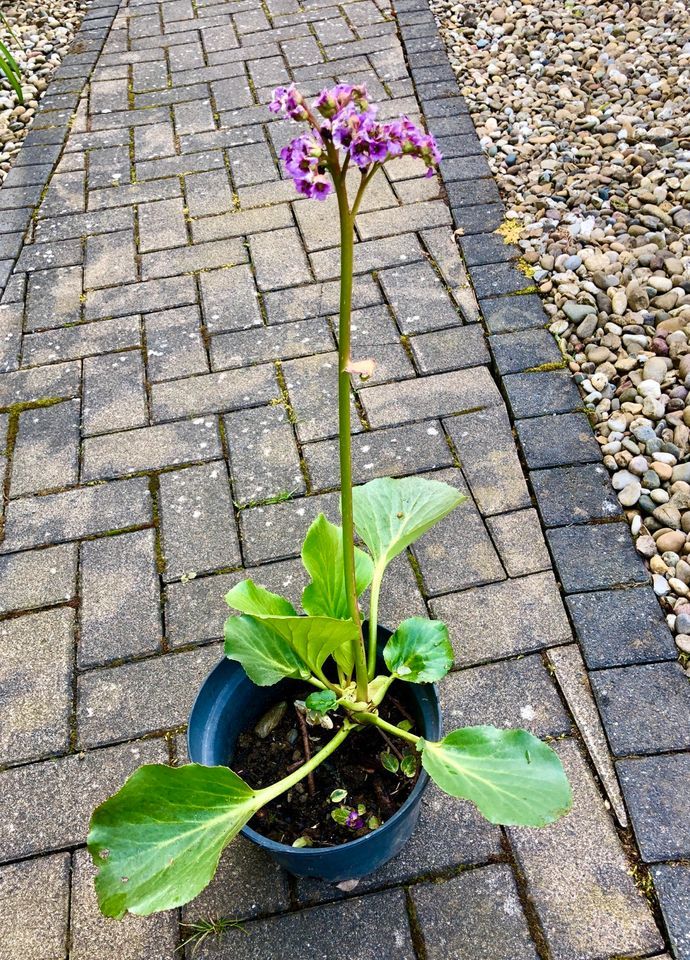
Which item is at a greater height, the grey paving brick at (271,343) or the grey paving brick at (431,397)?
the grey paving brick at (271,343)

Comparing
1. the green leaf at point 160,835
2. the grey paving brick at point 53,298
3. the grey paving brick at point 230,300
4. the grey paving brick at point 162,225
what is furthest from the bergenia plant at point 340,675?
the grey paving brick at point 162,225

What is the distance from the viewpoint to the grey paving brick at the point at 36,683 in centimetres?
187

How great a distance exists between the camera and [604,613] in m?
1.97

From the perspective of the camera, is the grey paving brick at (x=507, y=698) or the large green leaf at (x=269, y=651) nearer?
the large green leaf at (x=269, y=651)

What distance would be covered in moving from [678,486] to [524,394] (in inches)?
21.5

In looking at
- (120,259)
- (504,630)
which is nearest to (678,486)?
(504,630)

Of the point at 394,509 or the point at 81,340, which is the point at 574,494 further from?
the point at 81,340

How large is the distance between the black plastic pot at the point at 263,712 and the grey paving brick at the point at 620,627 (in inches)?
21.7

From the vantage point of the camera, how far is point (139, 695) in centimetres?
192

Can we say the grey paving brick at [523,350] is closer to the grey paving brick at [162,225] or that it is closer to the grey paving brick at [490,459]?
the grey paving brick at [490,459]

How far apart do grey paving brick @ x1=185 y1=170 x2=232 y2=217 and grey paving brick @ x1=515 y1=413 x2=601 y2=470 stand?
1704 mm

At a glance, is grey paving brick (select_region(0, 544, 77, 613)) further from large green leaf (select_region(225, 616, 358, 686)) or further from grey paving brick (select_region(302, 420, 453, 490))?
large green leaf (select_region(225, 616, 358, 686))

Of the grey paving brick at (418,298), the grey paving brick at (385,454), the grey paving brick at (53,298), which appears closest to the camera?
the grey paving brick at (385,454)

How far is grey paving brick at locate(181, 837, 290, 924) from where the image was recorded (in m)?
1.58
